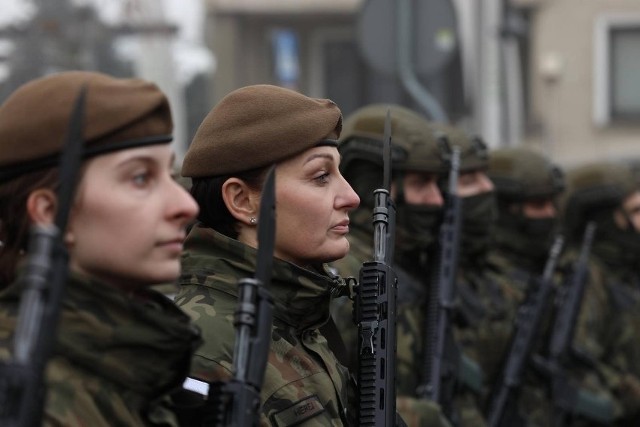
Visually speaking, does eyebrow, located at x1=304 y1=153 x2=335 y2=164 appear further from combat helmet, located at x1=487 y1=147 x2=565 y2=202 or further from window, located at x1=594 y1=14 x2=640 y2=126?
window, located at x1=594 y1=14 x2=640 y2=126

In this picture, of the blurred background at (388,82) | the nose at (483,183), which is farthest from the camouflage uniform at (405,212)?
the blurred background at (388,82)

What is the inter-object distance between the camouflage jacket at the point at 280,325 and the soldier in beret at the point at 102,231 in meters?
0.69

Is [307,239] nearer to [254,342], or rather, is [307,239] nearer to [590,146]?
[254,342]

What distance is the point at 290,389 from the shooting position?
3787mm

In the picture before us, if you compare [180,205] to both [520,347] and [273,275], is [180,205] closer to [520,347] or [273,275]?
[273,275]

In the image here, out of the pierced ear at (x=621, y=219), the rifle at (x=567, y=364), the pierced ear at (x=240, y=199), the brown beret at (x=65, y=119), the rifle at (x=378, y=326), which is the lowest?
the brown beret at (x=65, y=119)

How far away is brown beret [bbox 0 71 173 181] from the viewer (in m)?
2.96

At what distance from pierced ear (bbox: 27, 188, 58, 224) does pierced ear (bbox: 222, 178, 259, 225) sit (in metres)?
1.05

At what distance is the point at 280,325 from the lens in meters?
3.95

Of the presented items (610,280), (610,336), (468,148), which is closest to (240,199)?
(468,148)

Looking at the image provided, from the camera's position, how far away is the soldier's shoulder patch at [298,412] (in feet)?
12.2

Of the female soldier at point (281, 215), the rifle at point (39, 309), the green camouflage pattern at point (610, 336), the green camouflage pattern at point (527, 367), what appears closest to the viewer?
the rifle at point (39, 309)

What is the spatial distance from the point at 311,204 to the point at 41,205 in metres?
1.09

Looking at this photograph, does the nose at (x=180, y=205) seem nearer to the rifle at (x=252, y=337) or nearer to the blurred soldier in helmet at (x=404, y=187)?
the rifle at (x=252, y=337)
